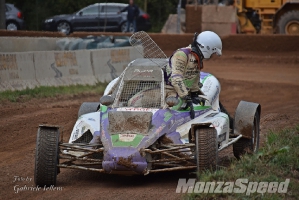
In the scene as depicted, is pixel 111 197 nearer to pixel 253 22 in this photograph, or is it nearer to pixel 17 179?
pixel 17 179

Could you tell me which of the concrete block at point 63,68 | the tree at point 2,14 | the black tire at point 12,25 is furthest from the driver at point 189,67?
the black tire at point 12,25

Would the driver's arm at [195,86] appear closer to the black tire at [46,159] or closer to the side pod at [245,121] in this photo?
the side pod at [245,121]

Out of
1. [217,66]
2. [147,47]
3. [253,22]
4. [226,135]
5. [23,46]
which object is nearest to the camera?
[226,135]

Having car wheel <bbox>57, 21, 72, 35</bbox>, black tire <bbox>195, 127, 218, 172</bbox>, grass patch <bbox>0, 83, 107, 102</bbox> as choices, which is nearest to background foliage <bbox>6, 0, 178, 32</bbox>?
car wheel <bbox>57, 21, 72, 35</bbox>

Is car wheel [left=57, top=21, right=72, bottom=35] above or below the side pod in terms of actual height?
below

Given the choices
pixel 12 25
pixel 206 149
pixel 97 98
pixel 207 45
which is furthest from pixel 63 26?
pixel 206 149

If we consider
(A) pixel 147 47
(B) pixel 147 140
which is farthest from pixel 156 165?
(A) pixel 147 47

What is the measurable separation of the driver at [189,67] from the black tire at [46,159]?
1834mm

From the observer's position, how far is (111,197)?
7.94 m

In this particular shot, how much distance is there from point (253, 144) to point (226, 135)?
99 cm

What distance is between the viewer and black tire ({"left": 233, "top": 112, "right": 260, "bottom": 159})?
10188 millimetres

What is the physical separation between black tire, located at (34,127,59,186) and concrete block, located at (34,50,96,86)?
833 cm

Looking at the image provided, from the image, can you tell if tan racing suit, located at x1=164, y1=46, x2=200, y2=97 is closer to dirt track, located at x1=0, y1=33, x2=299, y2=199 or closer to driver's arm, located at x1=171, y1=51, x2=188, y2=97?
driver's arm, located at x1=171, y1=51, x2=188, y2=97

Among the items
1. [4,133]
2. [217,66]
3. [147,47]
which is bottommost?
[217,66]
